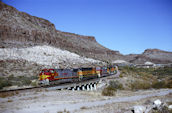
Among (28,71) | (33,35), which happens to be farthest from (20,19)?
(28,71)


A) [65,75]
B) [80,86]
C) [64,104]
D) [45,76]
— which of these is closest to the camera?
[64,104]

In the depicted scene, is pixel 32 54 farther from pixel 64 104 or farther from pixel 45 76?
pixel 64 104

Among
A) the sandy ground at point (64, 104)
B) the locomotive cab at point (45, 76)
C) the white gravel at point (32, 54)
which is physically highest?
the white gravel at point (32, 54)

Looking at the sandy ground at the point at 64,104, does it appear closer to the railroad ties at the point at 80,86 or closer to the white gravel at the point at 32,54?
the railroad ties at the point at 80,86

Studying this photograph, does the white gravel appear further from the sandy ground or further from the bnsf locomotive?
the sandy ground

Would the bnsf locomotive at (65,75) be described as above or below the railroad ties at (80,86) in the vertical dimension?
above

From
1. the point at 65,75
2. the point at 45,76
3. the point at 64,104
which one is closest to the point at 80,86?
the point at 65,75

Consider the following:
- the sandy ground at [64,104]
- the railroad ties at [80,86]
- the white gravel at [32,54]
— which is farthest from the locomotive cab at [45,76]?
the white gravel at [32,54]

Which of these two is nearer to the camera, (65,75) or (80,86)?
(80,86)

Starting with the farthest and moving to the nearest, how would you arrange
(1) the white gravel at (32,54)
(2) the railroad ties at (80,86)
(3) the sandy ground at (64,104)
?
(1) the white gravel at (32,54) < (2) the railroad ties at (80,86) < (3) the sandy ground at (64,104)

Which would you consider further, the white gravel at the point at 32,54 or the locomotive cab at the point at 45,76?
the white gravel at the point at 32,54

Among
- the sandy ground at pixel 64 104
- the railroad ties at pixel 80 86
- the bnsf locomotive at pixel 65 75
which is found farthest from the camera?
the bnsf locomotive at pixel 65 75

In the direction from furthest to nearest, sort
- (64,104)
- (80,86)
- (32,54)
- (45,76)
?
1. (32,54)
2. (80,86)
3. (45,76)
4. (64,104)

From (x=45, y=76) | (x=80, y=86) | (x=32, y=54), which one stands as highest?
(x=32, y=54)
